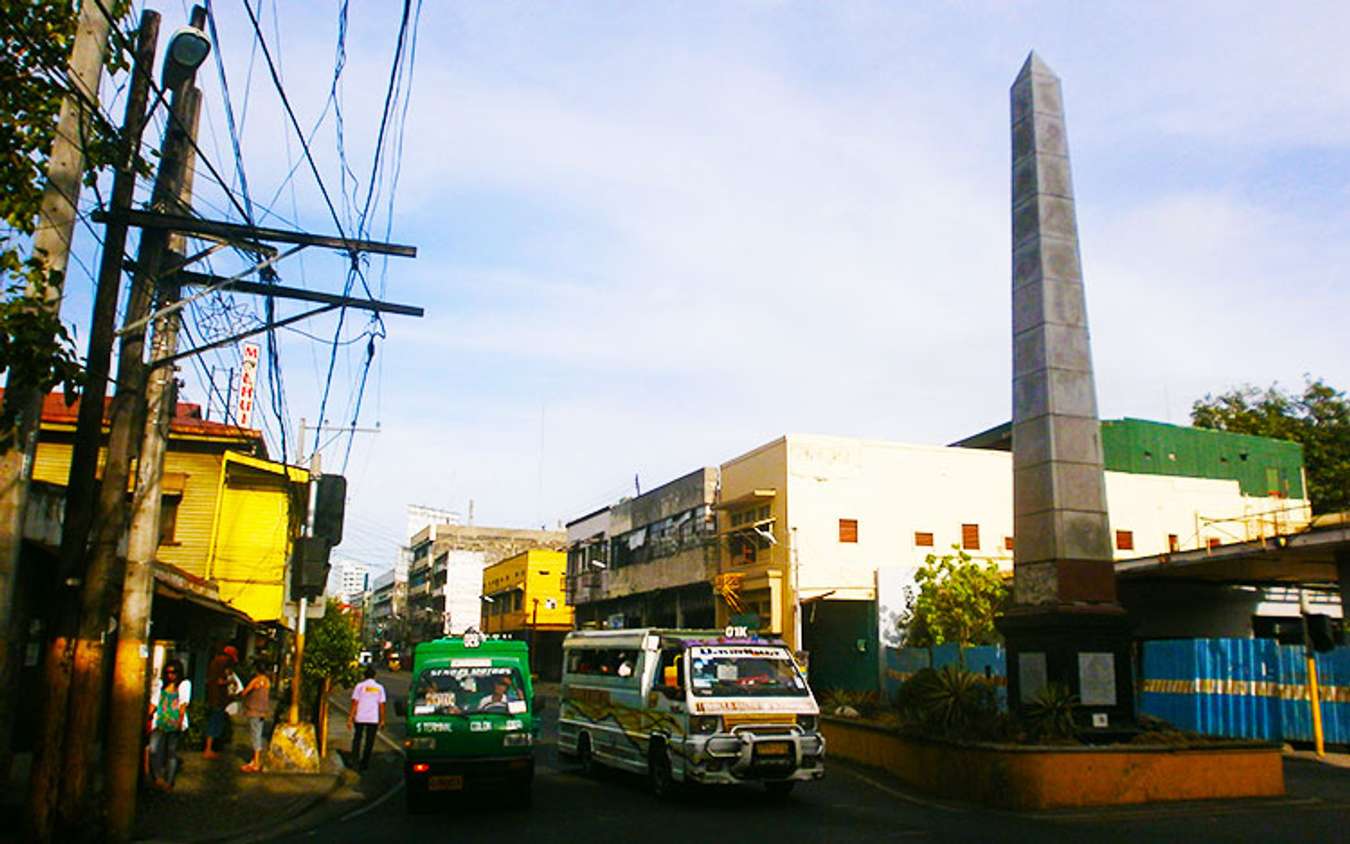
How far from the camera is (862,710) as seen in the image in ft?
76.5

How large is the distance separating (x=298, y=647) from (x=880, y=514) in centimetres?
2394

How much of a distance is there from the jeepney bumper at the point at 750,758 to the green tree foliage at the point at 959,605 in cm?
1802

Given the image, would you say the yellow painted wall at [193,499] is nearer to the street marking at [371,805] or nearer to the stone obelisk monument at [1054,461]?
the street marking at [371,805]

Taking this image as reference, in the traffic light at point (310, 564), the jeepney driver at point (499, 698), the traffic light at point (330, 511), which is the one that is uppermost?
the traffic light at point (330, 511)

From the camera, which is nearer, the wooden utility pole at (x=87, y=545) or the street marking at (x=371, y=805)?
the wooden utility pole at (x=87, y=545)

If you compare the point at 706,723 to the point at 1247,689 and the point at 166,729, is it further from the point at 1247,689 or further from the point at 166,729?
the point at 1247,689

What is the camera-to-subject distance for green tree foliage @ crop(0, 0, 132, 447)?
7.18 meters

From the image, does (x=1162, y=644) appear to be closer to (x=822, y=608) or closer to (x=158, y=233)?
(x=822, y=608)

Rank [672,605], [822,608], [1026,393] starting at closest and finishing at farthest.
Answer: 1. [1026,393]
2. [822,608]
3. [672,605]

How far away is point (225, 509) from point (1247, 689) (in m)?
27.1

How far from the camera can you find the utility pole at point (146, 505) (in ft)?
36.7

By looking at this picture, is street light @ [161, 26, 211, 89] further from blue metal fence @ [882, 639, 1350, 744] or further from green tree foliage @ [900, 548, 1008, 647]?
green tree foliage @ [900, 548, 1008, 647]

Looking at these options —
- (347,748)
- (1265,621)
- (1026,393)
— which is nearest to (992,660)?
(1026,393)

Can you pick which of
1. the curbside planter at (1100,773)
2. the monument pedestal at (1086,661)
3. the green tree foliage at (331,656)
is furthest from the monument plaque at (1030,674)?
the green tree foliage at (331,656)
